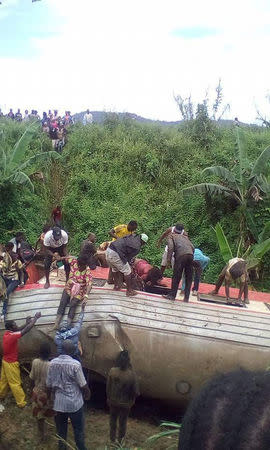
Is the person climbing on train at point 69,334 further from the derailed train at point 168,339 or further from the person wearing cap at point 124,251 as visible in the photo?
the person wearing cap at point 124,251

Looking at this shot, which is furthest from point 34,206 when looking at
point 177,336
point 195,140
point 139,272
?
point 177,336

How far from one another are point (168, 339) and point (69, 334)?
4.88 feet

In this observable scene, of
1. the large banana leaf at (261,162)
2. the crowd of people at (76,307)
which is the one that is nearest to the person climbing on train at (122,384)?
the crowd of people at (76,307)

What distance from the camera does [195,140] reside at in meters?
17.2

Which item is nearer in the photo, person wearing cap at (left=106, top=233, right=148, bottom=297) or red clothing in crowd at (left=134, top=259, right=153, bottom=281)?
person wearing cap at (left=106, top=233, right=148, bottom=297)

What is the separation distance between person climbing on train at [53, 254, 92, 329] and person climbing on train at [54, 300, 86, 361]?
10cm

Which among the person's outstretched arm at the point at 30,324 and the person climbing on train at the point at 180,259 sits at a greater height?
the person climbing on train at the point at 180,259

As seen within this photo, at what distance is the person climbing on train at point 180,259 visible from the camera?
24.8 ft

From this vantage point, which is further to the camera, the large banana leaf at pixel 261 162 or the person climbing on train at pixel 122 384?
the large banana leaf at pixel 261 162

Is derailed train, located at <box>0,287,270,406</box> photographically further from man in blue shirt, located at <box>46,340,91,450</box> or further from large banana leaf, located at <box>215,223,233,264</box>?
large banana leaf, located at <box>215,223,233,264</box>

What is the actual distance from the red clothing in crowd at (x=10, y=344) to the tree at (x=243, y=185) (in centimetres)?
651

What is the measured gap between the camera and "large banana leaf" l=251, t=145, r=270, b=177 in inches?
459

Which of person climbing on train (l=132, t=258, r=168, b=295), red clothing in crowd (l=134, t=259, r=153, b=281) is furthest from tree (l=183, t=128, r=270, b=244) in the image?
person climbing on train (l=132, t=258, r=168, b=295)

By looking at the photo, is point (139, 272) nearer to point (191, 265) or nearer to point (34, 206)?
point (191, 265)
